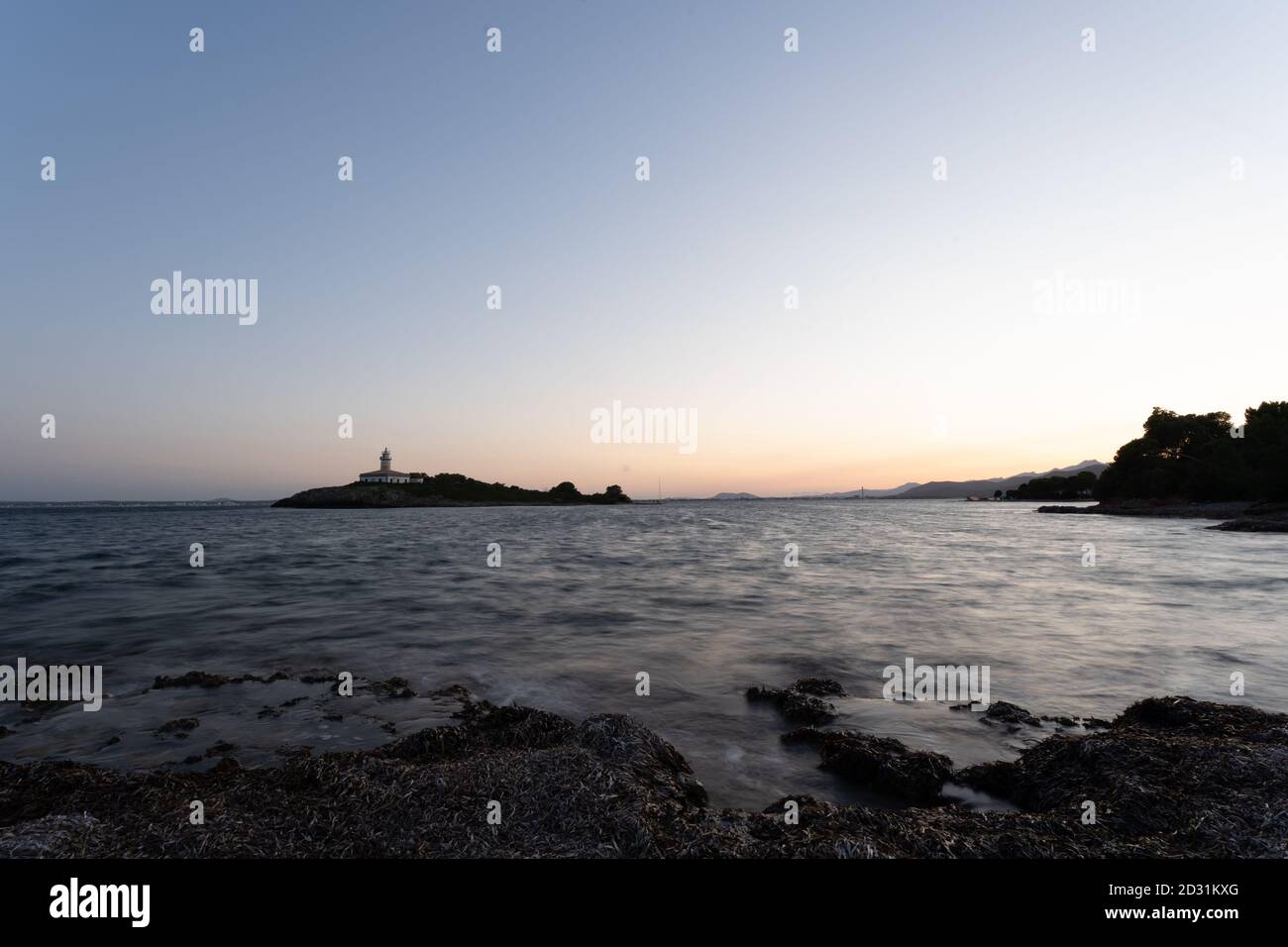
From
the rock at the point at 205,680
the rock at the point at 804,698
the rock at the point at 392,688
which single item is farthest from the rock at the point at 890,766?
the rock at the point at 205,680

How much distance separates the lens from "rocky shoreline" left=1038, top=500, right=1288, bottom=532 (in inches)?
2101

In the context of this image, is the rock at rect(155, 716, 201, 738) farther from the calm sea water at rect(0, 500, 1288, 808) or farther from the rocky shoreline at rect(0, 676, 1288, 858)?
the rocky shoreline at rect(0, 676, 1288, 858)

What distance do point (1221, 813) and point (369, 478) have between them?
209 meters

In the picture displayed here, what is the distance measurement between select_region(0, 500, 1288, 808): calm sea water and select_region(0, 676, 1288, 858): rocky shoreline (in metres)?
1.24

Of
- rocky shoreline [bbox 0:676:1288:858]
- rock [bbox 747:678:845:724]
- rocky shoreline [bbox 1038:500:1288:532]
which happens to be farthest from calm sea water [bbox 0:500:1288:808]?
rocky shoreline [bbox 1038:500:1288:532]

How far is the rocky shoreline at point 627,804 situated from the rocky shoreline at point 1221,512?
64.5 m

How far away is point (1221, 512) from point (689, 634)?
9347 cm

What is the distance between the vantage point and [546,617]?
1989 centimetres

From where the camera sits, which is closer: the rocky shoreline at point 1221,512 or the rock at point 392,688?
the rock at point 392,688

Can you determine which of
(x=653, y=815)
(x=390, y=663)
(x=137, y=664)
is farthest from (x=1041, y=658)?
(x=137, y=664)

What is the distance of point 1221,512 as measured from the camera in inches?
2977

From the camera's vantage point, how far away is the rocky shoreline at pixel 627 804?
529 cm

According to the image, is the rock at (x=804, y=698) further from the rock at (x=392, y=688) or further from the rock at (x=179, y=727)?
the rock at (x=179, y=727)
